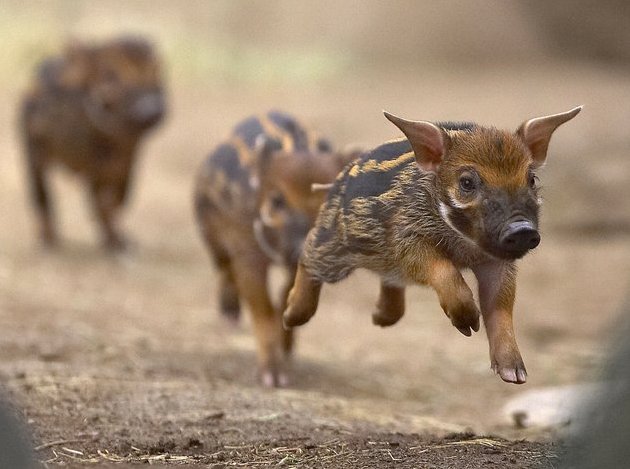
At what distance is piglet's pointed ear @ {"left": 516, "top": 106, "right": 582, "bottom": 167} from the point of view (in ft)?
14.5

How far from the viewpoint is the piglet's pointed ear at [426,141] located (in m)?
4.34

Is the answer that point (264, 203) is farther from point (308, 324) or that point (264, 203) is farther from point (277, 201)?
point (308, 324)

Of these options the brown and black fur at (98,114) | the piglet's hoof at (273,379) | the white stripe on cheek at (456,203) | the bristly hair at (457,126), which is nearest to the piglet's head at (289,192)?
the piglet's hoof at (273,379)

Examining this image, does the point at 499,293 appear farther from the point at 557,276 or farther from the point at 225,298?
the point at 557,276

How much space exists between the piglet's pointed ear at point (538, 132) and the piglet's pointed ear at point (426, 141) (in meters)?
0.31

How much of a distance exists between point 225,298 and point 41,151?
3.77 metres

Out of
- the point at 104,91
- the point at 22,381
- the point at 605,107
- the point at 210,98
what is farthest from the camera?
the point at 210,98

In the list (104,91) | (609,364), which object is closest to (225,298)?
(104,91)

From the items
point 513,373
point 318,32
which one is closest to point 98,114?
point 513,373

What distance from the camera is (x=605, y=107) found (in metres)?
14.1

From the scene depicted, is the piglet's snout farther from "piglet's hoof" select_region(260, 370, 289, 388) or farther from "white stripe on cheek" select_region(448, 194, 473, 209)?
"piglet's hoof" select_region(260, 370, 289, 388)

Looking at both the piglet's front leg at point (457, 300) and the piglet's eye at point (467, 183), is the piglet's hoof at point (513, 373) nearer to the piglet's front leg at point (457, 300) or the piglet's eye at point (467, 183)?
the piglet's front leg at point (457, 300)

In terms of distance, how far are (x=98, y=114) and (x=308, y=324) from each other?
3.11 meters

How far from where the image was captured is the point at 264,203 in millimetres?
6652
